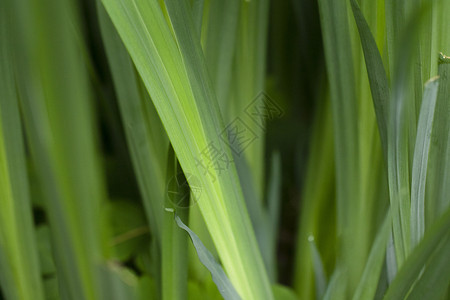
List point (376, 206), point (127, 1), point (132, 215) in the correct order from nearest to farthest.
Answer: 1. point (127, 1)
2. point (376, 206)
3. point (132, 215)

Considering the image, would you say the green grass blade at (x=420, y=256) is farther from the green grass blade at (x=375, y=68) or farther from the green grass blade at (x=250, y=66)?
the green grass blade at (x=250, y=66)

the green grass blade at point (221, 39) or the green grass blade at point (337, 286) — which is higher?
the green grass blade at point (221, 39)

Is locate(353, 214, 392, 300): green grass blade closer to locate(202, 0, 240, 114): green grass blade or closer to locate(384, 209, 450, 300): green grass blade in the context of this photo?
locate(384, 209, 450, 300): green grass blade

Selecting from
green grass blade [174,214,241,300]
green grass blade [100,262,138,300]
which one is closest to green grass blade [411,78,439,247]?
green grass blade [174,214,241,300]

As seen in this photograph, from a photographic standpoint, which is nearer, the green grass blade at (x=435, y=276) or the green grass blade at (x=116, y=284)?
the green grass blade at (x=435, y=276)

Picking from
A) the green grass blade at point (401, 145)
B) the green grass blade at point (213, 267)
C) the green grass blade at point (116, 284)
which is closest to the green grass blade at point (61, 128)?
the green grass blade at point (116, 284)

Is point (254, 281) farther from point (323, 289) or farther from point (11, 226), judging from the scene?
point (11, 226)

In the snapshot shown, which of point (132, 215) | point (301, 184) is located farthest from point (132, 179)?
point (301, 184)
